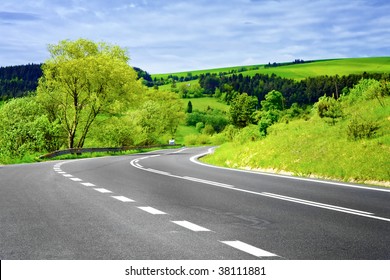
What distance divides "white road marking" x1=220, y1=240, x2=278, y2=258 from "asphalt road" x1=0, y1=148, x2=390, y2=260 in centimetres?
1

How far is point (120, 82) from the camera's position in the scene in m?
55.1

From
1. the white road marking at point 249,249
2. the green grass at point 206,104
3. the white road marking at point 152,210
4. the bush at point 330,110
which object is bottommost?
the green grass at point 206,104

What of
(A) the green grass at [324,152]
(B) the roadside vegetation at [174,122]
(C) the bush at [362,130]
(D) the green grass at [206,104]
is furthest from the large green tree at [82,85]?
(D) the green grass at [206,104]

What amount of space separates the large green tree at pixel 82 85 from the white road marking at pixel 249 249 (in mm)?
47677

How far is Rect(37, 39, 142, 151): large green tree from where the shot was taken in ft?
175

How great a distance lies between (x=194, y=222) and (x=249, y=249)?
7.47 ft

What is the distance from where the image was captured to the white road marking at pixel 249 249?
20.0ft

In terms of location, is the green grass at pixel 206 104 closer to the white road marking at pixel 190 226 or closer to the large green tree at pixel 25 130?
the large green tree at pixel 25 130

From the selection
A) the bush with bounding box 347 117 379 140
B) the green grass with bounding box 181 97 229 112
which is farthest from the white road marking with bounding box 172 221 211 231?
the green grass with bounding box 181 97 229 112

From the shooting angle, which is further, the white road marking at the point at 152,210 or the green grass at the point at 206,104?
the green grass at the point at 206,104

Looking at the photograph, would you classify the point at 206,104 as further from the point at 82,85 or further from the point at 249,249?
the point at 249,249

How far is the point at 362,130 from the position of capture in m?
20.7

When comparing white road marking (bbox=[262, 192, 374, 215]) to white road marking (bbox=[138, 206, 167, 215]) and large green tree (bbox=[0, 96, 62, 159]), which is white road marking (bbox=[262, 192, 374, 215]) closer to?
white road marking (bbox=[138, 206, 167, 215])

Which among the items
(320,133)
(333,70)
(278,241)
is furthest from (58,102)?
(333,70)
